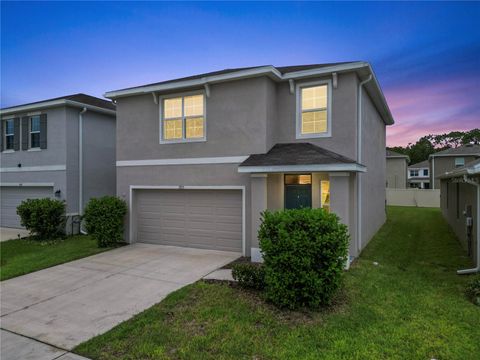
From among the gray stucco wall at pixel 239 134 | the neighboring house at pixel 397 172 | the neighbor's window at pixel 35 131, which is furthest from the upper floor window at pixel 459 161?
the neighbor's window at pixel 35 131

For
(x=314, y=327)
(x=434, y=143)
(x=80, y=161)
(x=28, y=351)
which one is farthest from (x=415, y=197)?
(x=434, y=143)

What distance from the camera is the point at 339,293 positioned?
18.8 feet

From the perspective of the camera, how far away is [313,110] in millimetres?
8938

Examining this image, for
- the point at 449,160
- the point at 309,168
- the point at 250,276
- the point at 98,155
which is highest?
the point at 449,160

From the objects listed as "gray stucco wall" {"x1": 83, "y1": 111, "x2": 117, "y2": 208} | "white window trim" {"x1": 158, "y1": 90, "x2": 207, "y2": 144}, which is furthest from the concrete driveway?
"gray stucco wall" {"x1": 83, "y1": 111, "x2": 117, "y2": 208}

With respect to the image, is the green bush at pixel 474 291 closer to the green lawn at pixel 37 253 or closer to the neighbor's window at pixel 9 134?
the green lawn at pixel 37 253

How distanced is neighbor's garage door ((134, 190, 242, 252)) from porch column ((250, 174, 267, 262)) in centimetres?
98

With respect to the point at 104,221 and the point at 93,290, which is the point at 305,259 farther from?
the point at 104,221

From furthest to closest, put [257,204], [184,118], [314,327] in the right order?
[184,118]
[257,204]
[314,327]

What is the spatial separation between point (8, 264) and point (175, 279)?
5458 mm

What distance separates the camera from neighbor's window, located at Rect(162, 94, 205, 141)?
991 cm

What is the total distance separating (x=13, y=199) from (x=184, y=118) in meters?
11.1

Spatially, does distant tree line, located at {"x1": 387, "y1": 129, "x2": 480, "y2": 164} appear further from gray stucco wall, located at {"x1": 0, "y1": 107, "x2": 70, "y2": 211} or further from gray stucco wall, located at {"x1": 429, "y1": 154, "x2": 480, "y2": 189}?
gray stucco wall, located at {"x1": 0, "y1": 107, "x2": 70, "y2": 211}

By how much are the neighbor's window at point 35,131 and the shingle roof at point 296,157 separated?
433 inches
